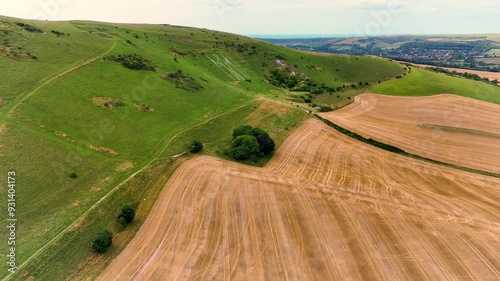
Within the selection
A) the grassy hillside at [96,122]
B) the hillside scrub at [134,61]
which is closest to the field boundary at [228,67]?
the grassy hillside at [96,122]

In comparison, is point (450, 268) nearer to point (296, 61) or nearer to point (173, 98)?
point (173, 98)

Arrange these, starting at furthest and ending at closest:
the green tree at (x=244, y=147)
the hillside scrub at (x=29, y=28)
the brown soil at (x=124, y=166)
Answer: the hillside scrub at (x=29, y=28)
the green tree at (x=244, y=147)
the brown soil at (x=124, y=166)

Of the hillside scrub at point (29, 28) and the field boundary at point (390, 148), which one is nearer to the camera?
the field boundary at point (390, 148)

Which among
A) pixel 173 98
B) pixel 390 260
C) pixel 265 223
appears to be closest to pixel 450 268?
pixel 390 260

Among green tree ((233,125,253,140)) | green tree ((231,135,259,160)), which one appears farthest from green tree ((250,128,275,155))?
green tree ((233,125,253,140))

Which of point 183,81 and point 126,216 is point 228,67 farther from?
point 126,216

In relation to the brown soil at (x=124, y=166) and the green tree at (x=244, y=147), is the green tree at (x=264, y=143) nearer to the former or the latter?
the green tree at (x=244, y=147)
